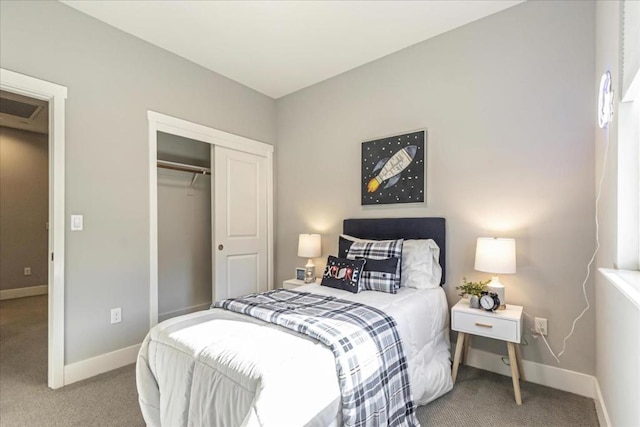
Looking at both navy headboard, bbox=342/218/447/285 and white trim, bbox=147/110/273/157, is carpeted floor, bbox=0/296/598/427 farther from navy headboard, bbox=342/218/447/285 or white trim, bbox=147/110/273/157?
white trim, bbox=147/110/273/157

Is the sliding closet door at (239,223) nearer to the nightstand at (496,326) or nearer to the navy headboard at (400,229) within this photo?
the navy headboard at (400,229)

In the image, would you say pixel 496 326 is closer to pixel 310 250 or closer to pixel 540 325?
pixel 540 325

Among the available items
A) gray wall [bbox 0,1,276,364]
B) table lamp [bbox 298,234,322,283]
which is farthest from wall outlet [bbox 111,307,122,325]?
table lamp [bbox 298,234,322,283]

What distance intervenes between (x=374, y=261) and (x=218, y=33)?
2.37 m

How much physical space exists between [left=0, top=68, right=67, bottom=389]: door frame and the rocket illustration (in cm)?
257

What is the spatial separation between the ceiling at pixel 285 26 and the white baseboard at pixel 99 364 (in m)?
2.73

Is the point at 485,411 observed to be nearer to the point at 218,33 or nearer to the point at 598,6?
the point at 598,6

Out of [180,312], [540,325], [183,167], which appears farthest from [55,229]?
[540,325]

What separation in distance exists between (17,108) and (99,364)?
357 centimetres

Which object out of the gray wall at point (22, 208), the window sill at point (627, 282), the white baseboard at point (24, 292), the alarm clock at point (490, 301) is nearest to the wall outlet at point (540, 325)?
the alarm clock at point (490, 301)

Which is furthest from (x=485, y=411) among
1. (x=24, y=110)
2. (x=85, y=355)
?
(x=24, y=110)

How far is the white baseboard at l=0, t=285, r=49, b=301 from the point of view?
4.75m

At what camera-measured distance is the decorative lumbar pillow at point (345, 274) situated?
241 cm

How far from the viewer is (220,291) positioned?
340cm
